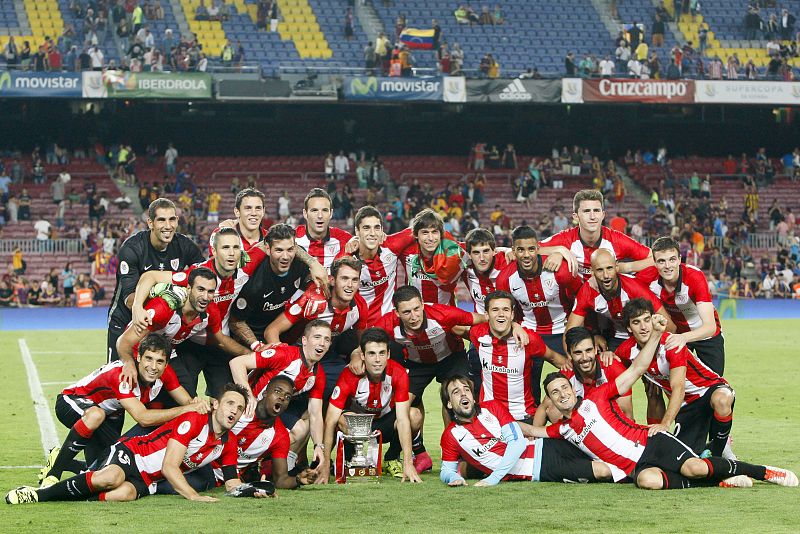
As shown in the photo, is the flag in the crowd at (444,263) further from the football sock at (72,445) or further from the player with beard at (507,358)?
the football sock at (72,445)

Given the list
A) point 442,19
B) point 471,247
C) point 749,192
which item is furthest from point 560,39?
point 471,247

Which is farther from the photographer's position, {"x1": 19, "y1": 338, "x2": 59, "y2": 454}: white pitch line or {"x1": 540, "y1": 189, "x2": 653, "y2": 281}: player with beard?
{"x1": 19, "y1": 338, "x2": 59, "y2": 454}: white pitch line

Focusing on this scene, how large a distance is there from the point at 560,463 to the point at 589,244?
2015 millimetres

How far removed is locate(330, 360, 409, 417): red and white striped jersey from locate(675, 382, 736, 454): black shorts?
7.20 ft

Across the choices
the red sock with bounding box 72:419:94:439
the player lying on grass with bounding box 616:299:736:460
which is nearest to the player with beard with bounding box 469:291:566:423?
the player lying on grass with bounding box 616:299:736:460

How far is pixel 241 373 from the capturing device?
8.71 metres

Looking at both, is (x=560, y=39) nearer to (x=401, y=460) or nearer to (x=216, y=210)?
(x=216, y=210)

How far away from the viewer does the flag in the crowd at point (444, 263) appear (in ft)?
32.5

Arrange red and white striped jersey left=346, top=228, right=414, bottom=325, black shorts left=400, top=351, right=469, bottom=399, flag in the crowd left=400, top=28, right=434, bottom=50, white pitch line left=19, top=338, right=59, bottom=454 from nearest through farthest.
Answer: black shorts left=400, top=351, right=469, bottom=399
red and white striped jersey left=346, top=228, right=414, bottom=325
white pitch line left=19, top=338, right=59, bottom=454
flag in the crowd left=400, top=28, right=434, bottom=50

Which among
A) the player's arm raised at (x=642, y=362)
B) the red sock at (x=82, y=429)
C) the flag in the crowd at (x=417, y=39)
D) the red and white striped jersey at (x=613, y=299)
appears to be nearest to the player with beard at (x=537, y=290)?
the red and white striped jersey at (x=613, y=299)

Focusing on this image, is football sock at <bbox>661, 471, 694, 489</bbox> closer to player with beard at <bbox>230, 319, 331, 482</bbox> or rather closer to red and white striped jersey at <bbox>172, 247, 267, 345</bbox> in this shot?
player with beard at <bbox>230, 319, 331, 482</bbox>

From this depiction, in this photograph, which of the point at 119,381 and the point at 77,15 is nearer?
the point at 119,381

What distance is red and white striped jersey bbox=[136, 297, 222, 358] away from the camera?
8617 mm

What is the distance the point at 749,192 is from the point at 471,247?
1150 inches
